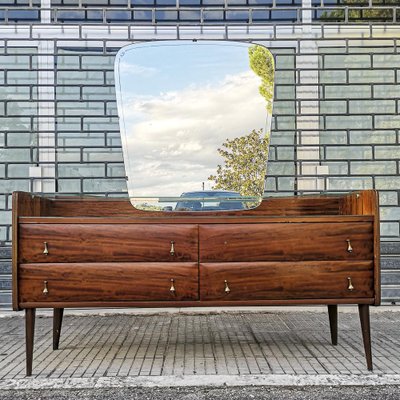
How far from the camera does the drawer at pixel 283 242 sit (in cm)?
288

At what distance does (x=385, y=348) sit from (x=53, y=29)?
3840 millimetres

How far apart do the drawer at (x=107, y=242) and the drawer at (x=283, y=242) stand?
0.12m

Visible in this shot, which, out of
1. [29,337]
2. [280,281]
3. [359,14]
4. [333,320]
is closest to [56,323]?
[29,337]

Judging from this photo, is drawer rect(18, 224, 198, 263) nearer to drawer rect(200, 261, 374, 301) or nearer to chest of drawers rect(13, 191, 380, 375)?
chest of drawers rect(13, 191, 380, 375)

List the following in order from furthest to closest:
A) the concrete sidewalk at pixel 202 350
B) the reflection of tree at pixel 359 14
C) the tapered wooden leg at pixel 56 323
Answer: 1. the reflection of tree at pixel 359 14
2. the tapered wooden leg at pixel 56 323
3. the concrete sidewalk at pixel 202 350

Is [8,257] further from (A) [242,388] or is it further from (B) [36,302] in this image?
(A) [242,388]

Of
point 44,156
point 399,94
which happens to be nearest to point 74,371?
point 44,156

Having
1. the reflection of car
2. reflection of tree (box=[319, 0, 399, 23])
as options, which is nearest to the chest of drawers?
the reflection of car

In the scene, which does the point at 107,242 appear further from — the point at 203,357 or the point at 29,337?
the point at 203,357

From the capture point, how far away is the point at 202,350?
11.1ft

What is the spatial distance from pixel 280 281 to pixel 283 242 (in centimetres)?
20

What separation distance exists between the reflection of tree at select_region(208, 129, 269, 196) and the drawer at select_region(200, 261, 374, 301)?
2.83 ft

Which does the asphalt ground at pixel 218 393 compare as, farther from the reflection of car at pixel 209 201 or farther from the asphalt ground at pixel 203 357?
→ the reflection of car at pixel 209 201

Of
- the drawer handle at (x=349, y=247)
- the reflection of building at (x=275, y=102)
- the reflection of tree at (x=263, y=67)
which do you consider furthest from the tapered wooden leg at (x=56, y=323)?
the reflection of tree at (x=263, y=67)
